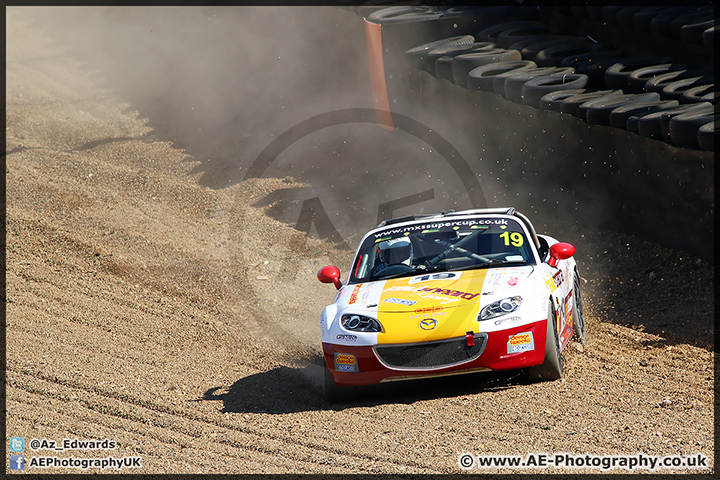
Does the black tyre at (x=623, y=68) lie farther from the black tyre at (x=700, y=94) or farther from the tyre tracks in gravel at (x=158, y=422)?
the tyre tracks in gravel at (x=158, y=422)

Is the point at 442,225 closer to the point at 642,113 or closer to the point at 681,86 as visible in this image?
the point at 642,113

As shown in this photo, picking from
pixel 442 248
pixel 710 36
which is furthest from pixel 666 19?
pixel 442 248

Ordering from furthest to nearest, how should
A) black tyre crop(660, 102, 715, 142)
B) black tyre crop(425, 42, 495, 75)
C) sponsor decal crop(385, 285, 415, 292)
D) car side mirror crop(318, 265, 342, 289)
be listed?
black tyre crop(425, 42, 495, 75)
black tyre crop(660, 102, 715, 142)
car side mirror crop(318, 265, 342, 289)
sponsor decal crop(385, 285, 415, 292)

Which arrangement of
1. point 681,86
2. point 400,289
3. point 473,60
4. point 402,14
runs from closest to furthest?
1. point 400,289
2. point 681,86
3. point 473,60
4. point 402,14

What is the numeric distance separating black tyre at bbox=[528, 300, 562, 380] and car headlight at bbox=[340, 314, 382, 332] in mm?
1311

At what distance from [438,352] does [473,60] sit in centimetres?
729

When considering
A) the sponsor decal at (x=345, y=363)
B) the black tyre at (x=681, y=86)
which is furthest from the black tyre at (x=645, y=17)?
the sponsor decal at (x=345, y=363)

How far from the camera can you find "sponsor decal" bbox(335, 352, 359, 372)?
5.61 meters

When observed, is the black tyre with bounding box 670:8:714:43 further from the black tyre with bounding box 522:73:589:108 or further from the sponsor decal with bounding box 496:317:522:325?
the sponsor decal with bounding box 496:317:522:325

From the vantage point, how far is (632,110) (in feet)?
27.6

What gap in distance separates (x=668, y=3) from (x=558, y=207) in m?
3.23

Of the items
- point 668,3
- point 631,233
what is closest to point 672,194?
point 631,233

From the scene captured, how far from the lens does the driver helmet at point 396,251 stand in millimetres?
6723

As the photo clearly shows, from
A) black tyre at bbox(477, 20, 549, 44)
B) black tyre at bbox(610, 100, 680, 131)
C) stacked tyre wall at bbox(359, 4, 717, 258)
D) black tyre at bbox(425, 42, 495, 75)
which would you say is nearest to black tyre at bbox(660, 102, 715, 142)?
stacked tyre wall at bbox(359, 4, 717, 258)
